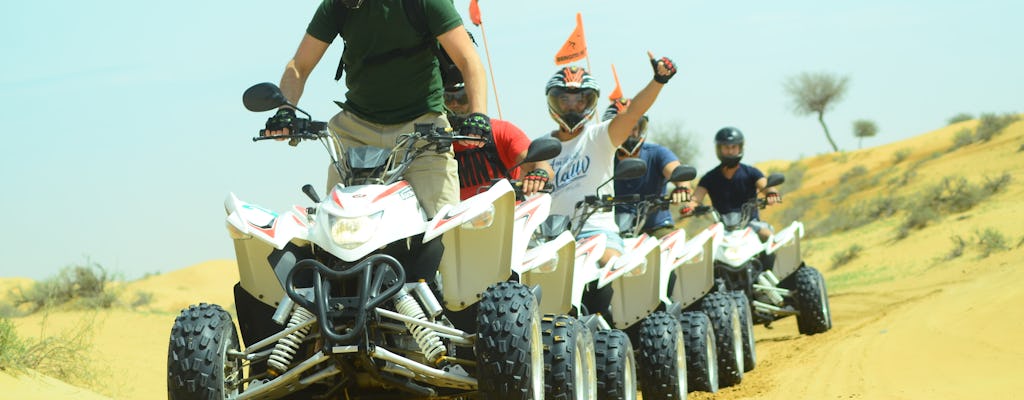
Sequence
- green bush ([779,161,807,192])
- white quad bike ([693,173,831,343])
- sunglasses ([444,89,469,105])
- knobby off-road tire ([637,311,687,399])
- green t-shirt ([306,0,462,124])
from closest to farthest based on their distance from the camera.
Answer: green t-shirt ([306,0,462,124]) → sunglasses ([444,89,469,105]) → knobby off-road tire ([637,311,687,399]) → white quad bike ([693,173,831,343]) → green bush ([779,161,807,192])

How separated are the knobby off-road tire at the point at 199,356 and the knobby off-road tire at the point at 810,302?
32.3 ft

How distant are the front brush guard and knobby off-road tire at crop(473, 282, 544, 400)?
42cm

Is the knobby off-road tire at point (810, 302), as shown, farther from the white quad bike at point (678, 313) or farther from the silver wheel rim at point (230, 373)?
the silver wheel rim at point (230, 373)

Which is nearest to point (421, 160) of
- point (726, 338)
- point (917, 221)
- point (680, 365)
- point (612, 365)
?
point (612, 365)

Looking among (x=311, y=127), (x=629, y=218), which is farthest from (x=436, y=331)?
(x=629, y=218)

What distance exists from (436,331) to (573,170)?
427 cm

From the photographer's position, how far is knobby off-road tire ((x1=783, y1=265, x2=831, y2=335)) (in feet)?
49.0

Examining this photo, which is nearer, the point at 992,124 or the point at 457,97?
the point at 457,97

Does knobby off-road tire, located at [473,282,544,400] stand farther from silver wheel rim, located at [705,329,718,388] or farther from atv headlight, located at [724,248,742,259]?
atv headlight, located at [724,248,742,259]

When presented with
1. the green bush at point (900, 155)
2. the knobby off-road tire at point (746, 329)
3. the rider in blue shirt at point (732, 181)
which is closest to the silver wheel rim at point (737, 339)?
the knobby off-road tire at point (746, 329)

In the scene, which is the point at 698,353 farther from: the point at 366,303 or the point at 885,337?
the point at 366,303

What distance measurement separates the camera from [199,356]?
5934 millimetres

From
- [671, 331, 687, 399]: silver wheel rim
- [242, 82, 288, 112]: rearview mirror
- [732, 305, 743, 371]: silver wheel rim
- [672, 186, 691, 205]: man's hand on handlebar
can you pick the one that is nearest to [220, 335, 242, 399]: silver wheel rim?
[242, 82, 288, 112]: rearview mirror

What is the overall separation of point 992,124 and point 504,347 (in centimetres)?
4253
